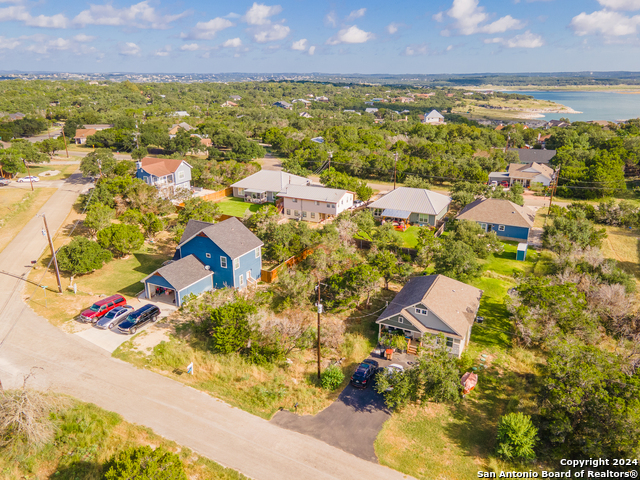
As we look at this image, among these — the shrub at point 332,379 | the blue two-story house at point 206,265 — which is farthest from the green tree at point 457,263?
the blue two-story house at point 206,265

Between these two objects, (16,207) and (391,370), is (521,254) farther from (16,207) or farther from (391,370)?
(16,207)

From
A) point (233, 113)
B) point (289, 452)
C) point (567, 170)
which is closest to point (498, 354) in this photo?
point (289, 452)

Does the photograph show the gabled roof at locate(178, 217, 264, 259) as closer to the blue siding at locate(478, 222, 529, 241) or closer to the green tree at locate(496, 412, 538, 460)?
the green tree at locate(496, 412, 538, 460)

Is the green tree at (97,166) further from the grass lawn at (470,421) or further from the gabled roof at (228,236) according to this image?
the grass lawn at (470,421)

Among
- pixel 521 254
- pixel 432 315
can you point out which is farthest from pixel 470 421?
pixel 521 254

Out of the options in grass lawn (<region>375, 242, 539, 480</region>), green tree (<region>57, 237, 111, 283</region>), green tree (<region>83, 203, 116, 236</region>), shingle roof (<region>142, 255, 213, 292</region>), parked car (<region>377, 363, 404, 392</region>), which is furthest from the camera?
green tree (<region>83, 203, 116, 236</region>)

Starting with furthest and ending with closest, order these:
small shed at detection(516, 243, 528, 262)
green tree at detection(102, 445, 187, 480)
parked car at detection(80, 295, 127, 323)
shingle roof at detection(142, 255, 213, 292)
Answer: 1. small shed at detection(516, 243, 528, 262)
2. shingle roof at detection(142, 255, 213, 292)
3. parked car at detection(80, 295, 127, 323)
4. green tree at detection(102, 445, 187, 480)

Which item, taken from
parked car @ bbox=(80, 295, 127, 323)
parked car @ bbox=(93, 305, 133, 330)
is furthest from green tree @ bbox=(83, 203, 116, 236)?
parked car @ bbox=(93, 305, 133, 330)
